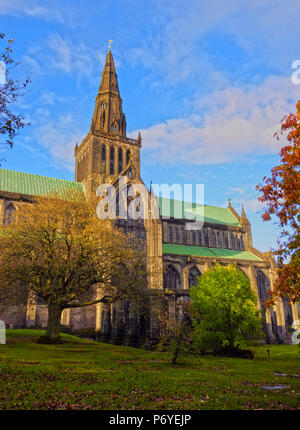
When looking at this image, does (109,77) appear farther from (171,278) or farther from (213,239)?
(171,278)

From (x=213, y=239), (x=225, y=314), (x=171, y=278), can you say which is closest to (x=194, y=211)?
(x=213, y=239)

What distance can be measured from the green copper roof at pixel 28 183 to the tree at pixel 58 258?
24709 mm

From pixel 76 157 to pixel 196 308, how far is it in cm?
4231


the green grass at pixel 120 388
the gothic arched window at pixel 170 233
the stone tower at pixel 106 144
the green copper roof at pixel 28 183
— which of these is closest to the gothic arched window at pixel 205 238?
the gothic arched window at pixel 170 233

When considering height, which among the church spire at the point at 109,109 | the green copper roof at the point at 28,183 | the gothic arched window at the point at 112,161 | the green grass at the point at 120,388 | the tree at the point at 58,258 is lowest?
the green grass at the point at 120,388

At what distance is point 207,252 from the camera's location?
64750 mm

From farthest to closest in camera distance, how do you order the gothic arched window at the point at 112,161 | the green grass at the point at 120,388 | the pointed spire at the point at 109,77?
the pointed spire at the point at 109,77 < the gothic arched window at the point at 112,161 < the green grass at the point at 120,388

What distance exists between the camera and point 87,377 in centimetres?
1509

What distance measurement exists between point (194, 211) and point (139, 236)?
86.0 feet

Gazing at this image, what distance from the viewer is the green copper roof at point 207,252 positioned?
199ft

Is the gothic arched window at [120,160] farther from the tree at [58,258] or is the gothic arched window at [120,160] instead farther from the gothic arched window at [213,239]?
the tree at [58,258]

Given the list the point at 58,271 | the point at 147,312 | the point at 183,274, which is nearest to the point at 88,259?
the point at 58,271
